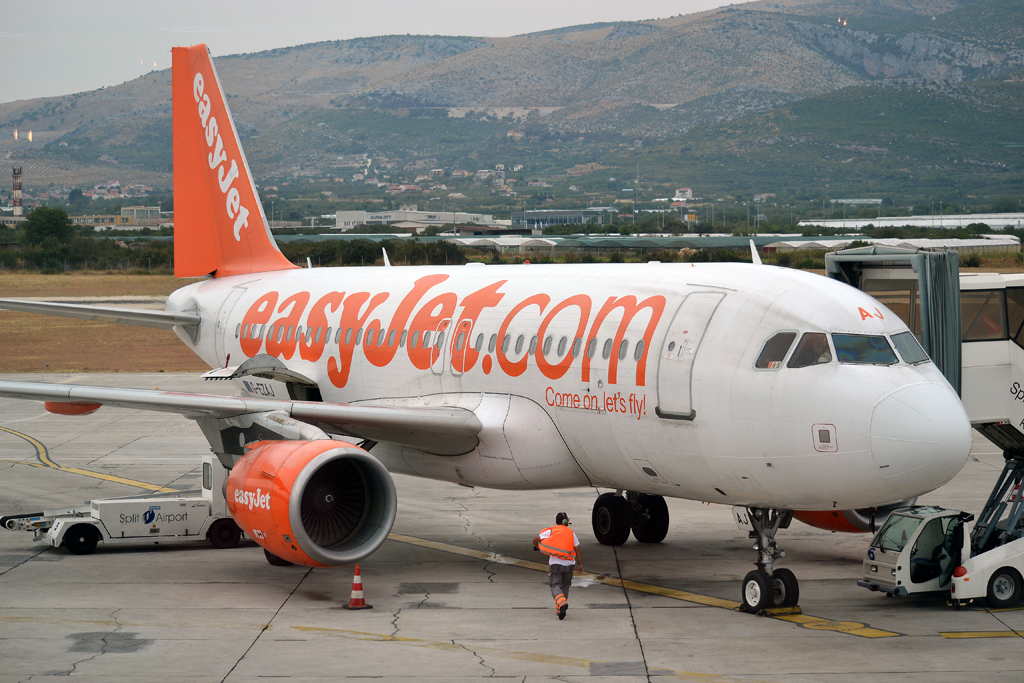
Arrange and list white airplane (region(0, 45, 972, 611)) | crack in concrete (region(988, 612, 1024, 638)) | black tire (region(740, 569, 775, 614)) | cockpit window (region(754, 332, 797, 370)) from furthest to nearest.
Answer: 1. black tire (region(740, 569, 775, 614))
2. crack in concrete (region(988, 612, 1024, 638))
3. cockpit window (region(754, 332, 797, 370))
4. white airplane (region(0, 45, 972, 611))

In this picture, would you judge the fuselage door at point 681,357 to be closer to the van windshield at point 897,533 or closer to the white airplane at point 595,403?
the white airplane at point 595,403

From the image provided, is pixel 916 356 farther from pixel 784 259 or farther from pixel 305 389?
pixel 784 259

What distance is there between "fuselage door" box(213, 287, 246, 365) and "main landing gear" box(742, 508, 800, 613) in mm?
14509

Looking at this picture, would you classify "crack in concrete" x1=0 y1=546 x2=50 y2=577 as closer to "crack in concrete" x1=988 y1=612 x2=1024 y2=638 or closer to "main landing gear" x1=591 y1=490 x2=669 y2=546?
"main landing gear" x1=591 y1=490 x2=669 y2=546

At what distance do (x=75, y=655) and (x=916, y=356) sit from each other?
11322 millimetres

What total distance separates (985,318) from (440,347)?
8771 mm

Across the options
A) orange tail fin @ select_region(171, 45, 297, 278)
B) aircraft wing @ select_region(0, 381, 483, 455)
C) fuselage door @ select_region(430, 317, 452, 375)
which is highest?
orange tail fin @ select_region(171, 45, 297, 278)

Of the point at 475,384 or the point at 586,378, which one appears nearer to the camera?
the point at 586,378

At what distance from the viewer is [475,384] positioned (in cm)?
1872

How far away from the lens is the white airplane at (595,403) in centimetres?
1431

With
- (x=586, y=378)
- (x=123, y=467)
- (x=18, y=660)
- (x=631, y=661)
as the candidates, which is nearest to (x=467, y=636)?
(x=631, y=661)

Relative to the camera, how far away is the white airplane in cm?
1431

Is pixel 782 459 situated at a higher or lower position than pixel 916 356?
lower

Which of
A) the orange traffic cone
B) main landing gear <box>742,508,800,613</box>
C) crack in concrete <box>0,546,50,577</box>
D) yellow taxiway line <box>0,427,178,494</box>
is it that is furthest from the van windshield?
yellow taxiway line <box>0,427,178,494</box>
